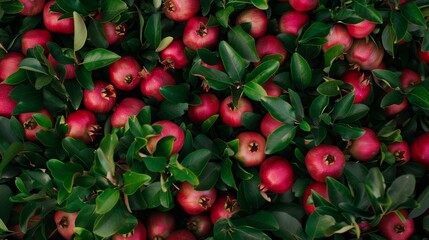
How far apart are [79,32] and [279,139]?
58 cm

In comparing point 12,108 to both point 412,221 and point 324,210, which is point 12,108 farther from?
point 412,221

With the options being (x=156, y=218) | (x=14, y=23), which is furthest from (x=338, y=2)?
(x=14, y=23)

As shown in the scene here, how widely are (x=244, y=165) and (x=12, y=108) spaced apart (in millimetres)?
656

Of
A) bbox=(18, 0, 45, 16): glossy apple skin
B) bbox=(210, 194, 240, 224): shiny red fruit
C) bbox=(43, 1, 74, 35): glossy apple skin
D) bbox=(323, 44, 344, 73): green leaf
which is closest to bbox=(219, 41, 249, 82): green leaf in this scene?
bbox=(323, 44, 344, 73): green leaf

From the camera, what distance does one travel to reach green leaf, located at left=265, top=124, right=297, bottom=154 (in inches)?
47.2

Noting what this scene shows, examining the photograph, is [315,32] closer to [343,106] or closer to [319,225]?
[343,106]

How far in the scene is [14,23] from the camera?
139 cm

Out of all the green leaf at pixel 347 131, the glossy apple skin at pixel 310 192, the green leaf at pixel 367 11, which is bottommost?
the glossy apple skin at pixel 310 192

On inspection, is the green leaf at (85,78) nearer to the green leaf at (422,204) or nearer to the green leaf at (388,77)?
the green leaf at (388,77)

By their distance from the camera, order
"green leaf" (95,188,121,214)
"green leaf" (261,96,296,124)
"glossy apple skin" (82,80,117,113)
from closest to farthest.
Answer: "green leaf" (95,188,121,214)
"green leaf" (261,96,296,124)
"glossy apple skin" (82,80,117,113)

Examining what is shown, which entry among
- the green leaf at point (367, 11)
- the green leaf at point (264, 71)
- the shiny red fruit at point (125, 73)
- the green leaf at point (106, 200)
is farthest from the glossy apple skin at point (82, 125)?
the green leaf at point (367, 11)

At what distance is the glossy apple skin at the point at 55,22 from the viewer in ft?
4.23

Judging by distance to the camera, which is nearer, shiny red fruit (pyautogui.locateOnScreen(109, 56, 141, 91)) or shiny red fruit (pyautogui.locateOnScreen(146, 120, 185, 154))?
shiny red fruit (pyautogui.locateOnScreen(146, 120, 185, 154))

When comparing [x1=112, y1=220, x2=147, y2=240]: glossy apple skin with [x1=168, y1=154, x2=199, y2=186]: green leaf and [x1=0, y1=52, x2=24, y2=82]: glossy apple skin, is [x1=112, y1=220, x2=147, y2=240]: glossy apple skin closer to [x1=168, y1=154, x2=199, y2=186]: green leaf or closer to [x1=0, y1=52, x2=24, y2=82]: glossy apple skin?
[x1=168, y1=154, x2=199, y2=186]: green leaf
